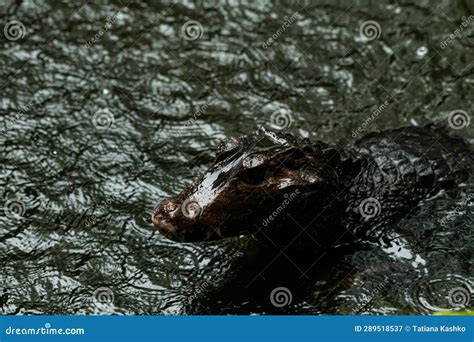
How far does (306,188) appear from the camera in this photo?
6082 mm

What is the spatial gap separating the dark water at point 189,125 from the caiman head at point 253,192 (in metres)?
0.59

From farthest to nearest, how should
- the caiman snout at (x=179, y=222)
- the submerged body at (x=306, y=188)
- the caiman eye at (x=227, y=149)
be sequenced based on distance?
the caiman eye at (x=227, y=149) < the submerged body at (x=306, y=188) < the caiman snout at (x=179, y=222)

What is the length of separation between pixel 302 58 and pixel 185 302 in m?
4.35

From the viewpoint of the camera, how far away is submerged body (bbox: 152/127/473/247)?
19.2 feet

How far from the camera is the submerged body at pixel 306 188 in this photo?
231 inches

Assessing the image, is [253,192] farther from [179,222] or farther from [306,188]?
[179,222]

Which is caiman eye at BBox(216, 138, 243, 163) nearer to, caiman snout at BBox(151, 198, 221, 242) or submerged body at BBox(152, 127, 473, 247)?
submerged body at BBox(152, 127, 473, 247)

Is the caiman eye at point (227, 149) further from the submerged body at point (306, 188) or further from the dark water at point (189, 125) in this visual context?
the dark water at point (189, 125)

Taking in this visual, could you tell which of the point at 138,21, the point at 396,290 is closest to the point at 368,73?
the point at 138,21

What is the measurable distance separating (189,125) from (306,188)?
2.78m

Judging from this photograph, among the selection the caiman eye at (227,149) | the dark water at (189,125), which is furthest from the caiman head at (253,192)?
the dark water at (189,125)

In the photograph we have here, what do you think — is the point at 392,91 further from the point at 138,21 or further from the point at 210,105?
the point at 138,21

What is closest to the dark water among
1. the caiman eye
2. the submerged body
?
Answer: the submerged body

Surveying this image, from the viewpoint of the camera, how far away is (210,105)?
8.85 metres
